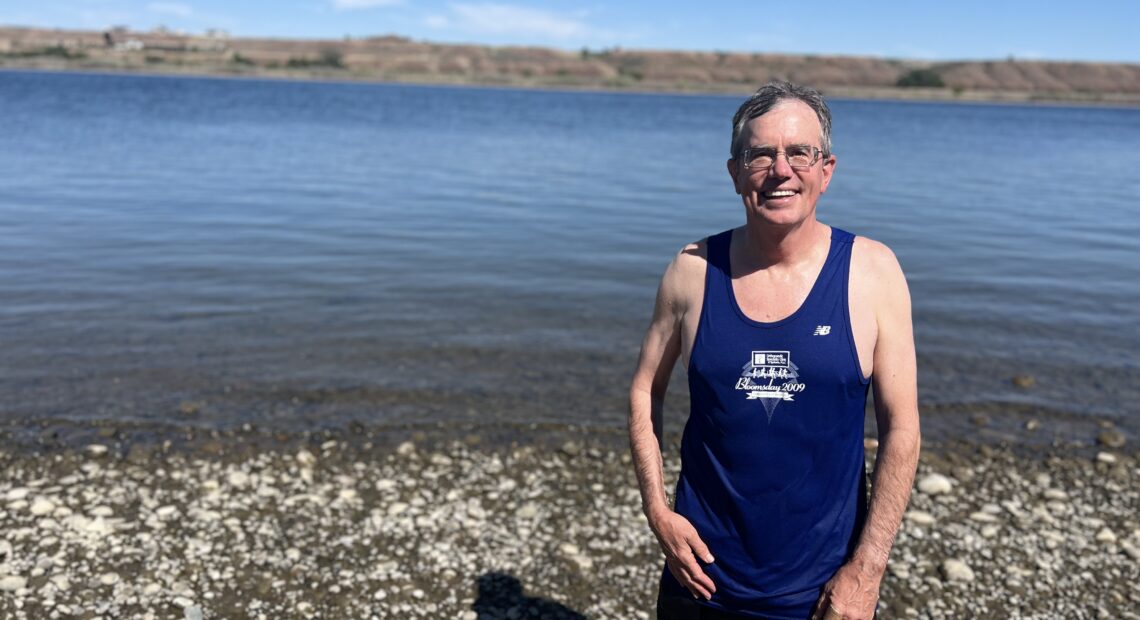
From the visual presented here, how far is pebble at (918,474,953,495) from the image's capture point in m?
8.64

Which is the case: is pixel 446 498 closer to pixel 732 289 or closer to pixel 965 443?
pixel 732 289

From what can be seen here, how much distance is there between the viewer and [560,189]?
3272 cm

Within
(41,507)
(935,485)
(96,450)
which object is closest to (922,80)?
(935,485)

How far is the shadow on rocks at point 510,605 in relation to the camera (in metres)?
6.57

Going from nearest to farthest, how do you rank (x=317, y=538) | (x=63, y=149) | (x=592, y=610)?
(x=592, y=610) < (x=317, y=538) < (x=63, y=149)

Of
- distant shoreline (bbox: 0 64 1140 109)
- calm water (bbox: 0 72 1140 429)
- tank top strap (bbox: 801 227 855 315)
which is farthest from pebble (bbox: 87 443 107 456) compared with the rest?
distant shoreline (bbox: 0 64 1140 109)

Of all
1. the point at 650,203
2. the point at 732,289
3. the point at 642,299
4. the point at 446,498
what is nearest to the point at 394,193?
the point at 650,203

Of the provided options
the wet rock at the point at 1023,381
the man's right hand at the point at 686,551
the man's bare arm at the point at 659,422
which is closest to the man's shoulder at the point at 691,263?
the man's bare arm at the point at 659,422

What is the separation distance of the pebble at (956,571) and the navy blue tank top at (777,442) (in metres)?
3.83

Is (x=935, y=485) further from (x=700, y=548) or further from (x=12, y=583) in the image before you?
(x=12, y=583)

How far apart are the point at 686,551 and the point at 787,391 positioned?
32.9 inches

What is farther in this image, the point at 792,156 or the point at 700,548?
the point at 700,548

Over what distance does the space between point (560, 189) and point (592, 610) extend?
2688cm

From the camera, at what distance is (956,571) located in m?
7.14
